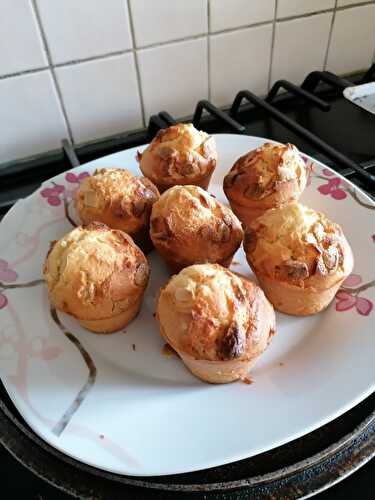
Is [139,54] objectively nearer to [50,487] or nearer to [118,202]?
[118,202]

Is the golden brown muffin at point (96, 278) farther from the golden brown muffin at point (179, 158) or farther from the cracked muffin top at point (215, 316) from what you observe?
the golden brown muffin at point (179, 158)

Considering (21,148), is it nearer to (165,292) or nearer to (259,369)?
(165,292)

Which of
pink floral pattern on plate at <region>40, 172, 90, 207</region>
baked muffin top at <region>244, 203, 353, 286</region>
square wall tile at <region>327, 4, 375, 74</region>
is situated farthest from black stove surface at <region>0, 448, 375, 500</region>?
square wall tile at <region>327, 4, 375, 74</region>

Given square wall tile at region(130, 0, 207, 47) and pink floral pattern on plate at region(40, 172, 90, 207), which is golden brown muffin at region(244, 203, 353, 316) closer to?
pink floral pattern on plate at region(40, 172, 90, 207)

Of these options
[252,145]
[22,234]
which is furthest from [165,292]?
[252,145]

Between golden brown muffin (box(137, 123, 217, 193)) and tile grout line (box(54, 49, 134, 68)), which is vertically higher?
tile grout line (box(54, 49, 134, 68))

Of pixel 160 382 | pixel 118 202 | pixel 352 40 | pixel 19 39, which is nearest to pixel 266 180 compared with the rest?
pixel 118 202

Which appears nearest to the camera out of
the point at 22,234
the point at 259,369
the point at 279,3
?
the point at 259,369
